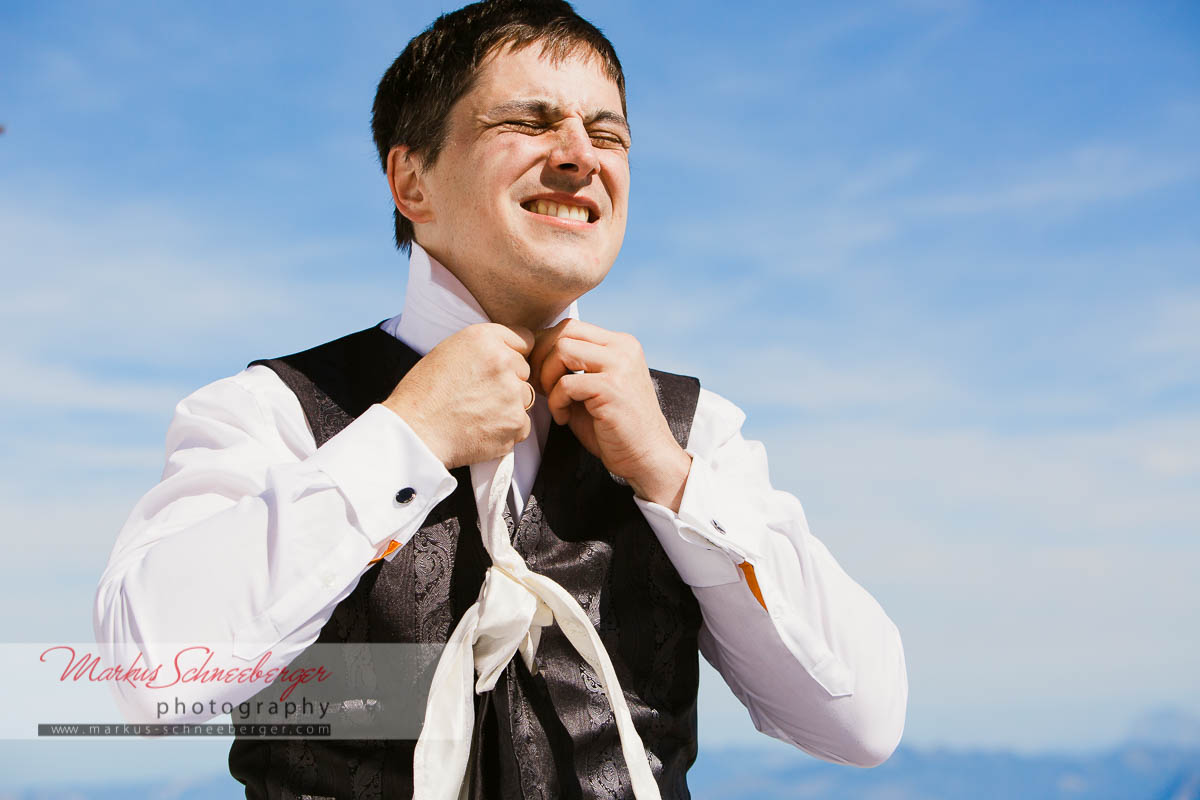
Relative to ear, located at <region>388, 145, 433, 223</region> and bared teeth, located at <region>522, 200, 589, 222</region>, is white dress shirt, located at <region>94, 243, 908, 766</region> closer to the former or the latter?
ear, located at <region>388, 145, 433, 223</region>

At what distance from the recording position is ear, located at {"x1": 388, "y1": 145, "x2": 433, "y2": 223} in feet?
6.99

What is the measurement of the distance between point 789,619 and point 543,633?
1.45 feet

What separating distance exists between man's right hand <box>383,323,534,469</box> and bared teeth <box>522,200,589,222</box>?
294mm

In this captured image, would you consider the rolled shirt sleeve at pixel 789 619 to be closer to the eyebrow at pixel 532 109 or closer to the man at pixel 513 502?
the man at pixel 513 502

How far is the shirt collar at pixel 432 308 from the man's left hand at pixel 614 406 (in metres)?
0.22

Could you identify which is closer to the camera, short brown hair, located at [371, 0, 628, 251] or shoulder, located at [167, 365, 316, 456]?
shoulder, located at [167, 365, 316, 456]

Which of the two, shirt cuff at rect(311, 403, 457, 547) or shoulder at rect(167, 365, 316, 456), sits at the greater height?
shoulder at rect(167, 365, 316, 456)

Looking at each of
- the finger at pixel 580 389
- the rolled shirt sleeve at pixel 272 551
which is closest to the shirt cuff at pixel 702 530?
the finger at pixel 580 389

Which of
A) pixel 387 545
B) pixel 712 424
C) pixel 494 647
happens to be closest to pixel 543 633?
pixel 494 647

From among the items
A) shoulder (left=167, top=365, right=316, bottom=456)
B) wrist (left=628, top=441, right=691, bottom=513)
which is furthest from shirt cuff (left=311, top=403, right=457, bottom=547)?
wrist (left=628, top=441, right=691, bottom=513)

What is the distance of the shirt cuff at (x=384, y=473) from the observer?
1.58 m

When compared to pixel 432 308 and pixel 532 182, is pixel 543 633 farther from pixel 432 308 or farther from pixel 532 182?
pixel 532 182

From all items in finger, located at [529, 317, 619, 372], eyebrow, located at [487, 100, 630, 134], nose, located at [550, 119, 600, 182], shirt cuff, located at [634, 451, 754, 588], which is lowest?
shirt cuff, located at [634, 451, 754, 588]

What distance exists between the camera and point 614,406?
5.96 feet
